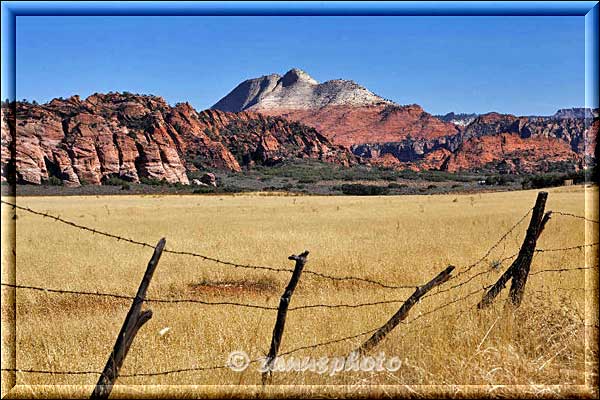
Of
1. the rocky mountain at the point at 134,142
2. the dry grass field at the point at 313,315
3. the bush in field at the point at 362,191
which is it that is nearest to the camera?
the dry grass field at the point at 313,315

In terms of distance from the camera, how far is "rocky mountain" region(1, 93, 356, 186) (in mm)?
86312

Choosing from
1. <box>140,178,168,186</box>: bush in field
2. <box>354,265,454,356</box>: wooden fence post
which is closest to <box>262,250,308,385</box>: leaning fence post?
<box>354,265,454,356</box>: wooden fence post

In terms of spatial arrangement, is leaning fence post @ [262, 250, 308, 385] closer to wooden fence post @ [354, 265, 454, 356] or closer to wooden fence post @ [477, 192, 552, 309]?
wooden fence post @ [354, 265, 454, 356]

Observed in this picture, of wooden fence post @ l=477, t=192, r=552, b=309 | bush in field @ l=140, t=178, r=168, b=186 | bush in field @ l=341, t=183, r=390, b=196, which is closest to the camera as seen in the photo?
wooden fence post @ l=477, t=192, r=552, b=309

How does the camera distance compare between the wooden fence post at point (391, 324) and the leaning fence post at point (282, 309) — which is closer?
the leaning fence post at point (282, 309)

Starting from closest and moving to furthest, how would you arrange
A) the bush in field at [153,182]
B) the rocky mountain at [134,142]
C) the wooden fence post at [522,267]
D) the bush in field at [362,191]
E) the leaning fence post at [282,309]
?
1. the leaning fence post at [282,309]
2. the wooden fence post at [522,267]
3. the bush in field at [362,191]
4. the rocky mountain at [134,142]
5. the bush in field at [153,182]

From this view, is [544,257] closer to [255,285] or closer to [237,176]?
[255,285]

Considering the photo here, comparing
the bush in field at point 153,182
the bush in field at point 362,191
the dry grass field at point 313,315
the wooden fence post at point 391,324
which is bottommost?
the dry grass field at point 313,315

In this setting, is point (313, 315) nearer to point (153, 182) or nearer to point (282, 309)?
point (282, 309)

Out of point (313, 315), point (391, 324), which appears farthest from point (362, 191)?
point (391, 324)

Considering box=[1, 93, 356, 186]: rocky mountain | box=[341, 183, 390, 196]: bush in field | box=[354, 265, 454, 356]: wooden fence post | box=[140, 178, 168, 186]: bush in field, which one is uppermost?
box=[1, 93, 356, 186]: rocky mountain

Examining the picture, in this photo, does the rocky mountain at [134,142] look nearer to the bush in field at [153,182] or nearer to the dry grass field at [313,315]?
the bush in field at [153,182]

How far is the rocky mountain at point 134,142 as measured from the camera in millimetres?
86312

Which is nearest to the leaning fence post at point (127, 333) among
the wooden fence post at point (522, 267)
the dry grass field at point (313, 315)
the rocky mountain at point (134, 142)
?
the dry grass field at point (313, 315)
